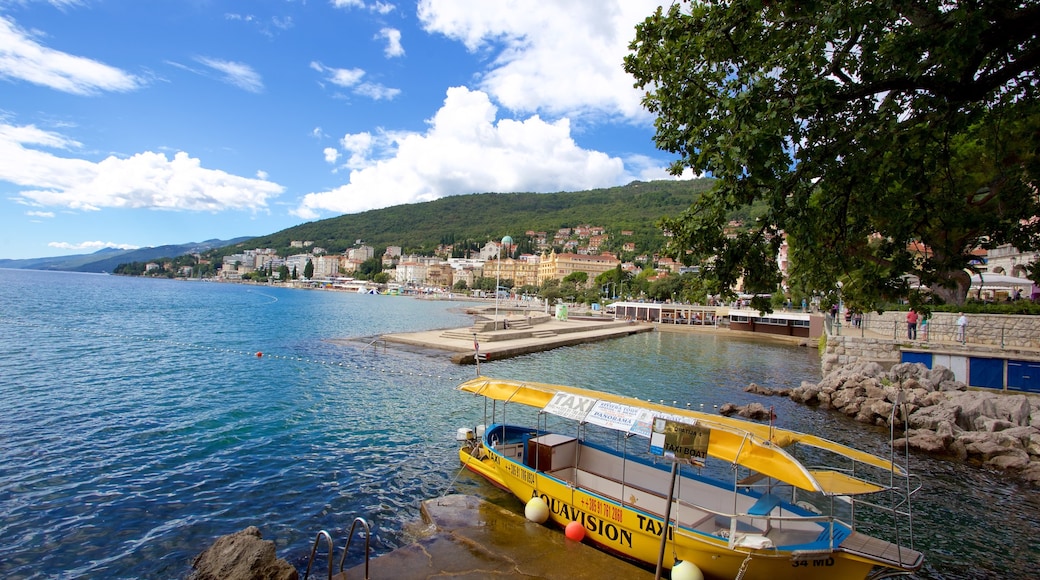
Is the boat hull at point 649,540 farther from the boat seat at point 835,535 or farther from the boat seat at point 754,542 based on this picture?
the boat seat at point 835,535

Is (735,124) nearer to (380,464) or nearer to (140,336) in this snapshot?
(380,464)

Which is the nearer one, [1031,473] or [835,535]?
[835,535]

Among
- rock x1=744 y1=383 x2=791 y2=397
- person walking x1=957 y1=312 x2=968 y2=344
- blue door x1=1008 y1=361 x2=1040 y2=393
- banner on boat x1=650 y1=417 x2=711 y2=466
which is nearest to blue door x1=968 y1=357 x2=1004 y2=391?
blue door x1=1008 y1=361 x2=1040 y2=393

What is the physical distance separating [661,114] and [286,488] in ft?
32.7

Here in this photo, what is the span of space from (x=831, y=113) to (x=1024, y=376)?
19.0 meters

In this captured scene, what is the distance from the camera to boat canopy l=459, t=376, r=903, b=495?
6.90 m

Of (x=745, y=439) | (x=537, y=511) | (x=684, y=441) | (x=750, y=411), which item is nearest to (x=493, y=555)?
(x=537, y=511)

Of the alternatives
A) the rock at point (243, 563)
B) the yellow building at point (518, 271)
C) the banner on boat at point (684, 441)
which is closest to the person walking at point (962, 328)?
the banner on boat at point (684, 441)

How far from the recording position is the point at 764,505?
7719 millimetres

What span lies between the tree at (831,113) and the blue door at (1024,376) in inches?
591

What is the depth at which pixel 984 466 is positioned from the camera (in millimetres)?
12938

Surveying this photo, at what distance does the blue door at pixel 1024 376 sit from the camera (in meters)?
18.2

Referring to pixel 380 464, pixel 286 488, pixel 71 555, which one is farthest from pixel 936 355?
pixel 71 555

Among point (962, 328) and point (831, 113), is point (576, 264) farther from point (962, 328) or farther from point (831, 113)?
point (831, 113)
